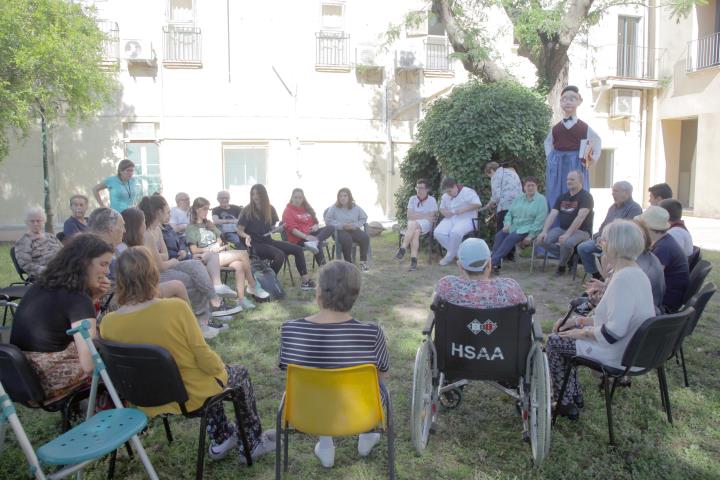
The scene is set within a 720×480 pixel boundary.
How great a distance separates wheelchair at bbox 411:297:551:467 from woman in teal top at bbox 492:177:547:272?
476 centimetres

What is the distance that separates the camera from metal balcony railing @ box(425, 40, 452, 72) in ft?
50.9

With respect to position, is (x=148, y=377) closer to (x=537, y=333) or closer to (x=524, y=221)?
(x=537, y=333)

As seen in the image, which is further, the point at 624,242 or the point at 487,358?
the point at 624,242

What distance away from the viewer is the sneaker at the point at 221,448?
9.86 ft

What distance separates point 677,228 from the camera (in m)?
4.70

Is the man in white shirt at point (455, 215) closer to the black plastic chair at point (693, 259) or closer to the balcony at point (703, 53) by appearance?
the black plastic chair at point (693, 259)

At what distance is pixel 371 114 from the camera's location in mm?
15273

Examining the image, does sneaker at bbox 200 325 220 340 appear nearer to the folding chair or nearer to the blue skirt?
the folding chair

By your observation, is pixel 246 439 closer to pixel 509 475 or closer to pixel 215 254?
pixel 509 475

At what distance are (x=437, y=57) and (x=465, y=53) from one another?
5.52 m

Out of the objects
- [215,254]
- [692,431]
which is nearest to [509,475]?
[692,431]

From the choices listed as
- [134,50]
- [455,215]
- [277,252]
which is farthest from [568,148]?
[134,50]

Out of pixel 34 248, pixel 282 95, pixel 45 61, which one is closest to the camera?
pixel 34 248

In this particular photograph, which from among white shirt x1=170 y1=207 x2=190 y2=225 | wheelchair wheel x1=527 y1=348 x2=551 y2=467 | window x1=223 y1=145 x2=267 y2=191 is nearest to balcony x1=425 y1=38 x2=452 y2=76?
window x1=223 y1=145 x2=267 y2=191
